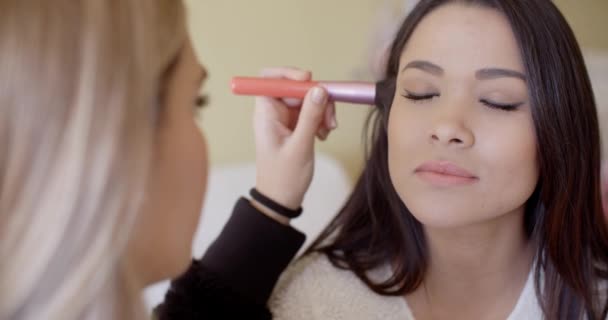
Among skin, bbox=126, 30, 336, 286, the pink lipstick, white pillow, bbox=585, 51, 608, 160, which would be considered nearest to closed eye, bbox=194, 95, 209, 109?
skin, bbox=126, 30, 336, 286

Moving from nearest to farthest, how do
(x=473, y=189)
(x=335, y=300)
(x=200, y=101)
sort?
1. (x=200, y=101)
2. (x=473, y=189)
3. (x=335, y=300)

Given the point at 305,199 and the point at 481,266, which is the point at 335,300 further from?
the point at 305,199

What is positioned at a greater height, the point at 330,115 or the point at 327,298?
the point at 330,115

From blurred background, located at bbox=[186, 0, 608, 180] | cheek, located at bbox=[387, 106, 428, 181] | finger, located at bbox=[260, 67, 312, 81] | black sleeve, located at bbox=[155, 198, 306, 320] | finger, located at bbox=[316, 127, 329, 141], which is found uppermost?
blurred background, located at bbox=[186, 0, 608, 180]

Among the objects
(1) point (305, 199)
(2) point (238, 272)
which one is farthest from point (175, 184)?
(1) point (305, 199)

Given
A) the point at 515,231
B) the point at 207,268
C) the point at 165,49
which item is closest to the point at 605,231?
the point at 515,231

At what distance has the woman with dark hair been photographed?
1.91 ft

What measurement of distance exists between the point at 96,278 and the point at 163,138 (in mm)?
97

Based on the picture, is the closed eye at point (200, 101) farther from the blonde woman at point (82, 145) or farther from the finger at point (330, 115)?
the finger at point (330, 115)

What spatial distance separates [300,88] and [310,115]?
0.04 m

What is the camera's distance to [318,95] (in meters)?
0.66

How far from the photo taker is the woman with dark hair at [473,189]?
583 mm

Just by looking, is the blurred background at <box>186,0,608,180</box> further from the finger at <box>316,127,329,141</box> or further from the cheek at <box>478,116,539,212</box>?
the cheek at <box>478,116,539,212</box>

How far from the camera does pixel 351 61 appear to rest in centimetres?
112
